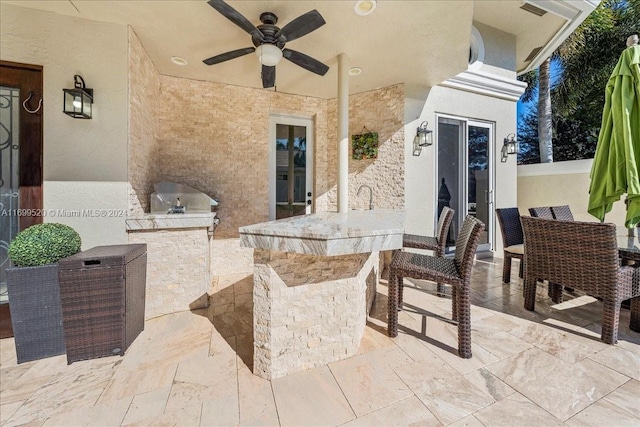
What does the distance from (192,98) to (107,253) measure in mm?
2653

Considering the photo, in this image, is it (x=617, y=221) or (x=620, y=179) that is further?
(x=617, y=221)

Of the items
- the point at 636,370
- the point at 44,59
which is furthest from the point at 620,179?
the point at 44,59

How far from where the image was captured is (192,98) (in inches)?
150

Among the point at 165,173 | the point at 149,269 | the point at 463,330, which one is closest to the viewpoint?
the point at 463,330

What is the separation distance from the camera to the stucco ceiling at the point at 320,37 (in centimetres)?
231

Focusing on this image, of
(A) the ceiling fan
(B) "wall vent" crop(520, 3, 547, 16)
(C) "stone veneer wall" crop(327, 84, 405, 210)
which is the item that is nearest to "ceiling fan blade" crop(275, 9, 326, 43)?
(A) the ceiling fan

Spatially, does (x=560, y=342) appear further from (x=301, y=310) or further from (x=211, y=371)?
(x=211, y=371)

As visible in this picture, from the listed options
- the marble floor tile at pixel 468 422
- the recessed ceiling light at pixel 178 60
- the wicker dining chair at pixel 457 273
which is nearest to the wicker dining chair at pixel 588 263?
the wicker dining chair at pixel 457 273

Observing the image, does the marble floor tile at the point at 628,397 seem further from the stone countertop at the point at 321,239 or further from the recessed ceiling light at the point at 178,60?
the recessed ceiling light at the point at 178,60

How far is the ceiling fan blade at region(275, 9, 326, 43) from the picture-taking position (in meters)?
2.17

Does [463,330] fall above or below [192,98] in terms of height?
below

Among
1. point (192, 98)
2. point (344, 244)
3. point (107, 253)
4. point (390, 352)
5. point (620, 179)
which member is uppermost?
point (192, 98)

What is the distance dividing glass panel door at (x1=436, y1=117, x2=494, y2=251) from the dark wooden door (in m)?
5.08

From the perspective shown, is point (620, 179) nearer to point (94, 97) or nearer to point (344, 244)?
point (344, 244)
